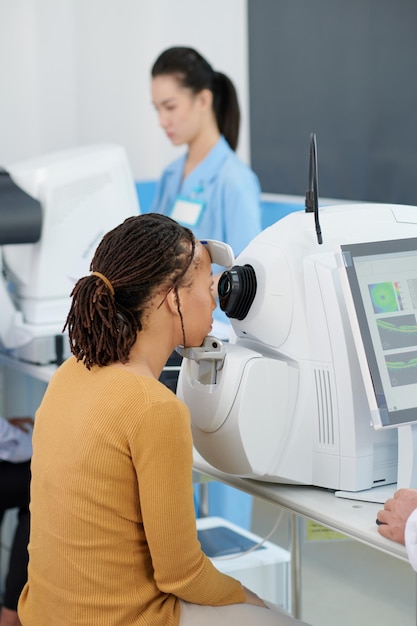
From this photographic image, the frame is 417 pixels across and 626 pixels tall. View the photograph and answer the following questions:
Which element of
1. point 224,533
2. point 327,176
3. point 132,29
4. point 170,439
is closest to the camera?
point 170,439

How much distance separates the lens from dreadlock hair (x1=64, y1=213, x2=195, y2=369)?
54.5 inches

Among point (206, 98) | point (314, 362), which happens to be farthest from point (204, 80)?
point (314, 362)

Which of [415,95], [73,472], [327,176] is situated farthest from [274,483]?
[327,176]

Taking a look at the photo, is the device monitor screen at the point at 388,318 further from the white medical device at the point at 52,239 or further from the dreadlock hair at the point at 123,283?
the white medical device at the point at 52,239

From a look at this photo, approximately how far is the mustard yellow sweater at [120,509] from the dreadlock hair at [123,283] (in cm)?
4

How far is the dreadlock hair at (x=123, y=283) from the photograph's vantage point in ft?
4.54

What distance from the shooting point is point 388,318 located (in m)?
1.47

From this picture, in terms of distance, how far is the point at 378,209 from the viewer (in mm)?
1643

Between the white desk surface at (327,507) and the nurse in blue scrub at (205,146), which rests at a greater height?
the nurse in blue scrub at (205,146)

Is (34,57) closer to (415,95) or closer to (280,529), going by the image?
(415,95)

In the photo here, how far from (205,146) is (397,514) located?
196cm

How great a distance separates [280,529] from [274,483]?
4.81ft

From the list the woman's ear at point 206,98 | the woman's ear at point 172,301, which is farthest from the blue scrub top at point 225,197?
the woman's ear at point 172,301

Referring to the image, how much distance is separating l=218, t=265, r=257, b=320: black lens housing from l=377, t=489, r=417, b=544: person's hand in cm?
40
